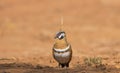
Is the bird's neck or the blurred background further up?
the blurred background

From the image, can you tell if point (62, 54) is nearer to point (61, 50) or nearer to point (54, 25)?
point (61, 50)

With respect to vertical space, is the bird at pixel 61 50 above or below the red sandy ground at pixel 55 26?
below

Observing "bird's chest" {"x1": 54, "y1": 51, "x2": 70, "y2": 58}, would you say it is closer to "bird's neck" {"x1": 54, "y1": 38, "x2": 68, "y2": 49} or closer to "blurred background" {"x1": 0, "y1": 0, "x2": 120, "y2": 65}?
"bird's neck" {"x1": 54, "y1": 38, "x2": 68, "y2": 49}

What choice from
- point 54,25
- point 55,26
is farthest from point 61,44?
point 54,25

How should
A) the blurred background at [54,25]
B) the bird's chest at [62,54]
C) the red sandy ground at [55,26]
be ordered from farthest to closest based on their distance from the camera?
the blurred background at [54,25] → the red sandy ground at [55,26] → the bird's chest at [62,54]

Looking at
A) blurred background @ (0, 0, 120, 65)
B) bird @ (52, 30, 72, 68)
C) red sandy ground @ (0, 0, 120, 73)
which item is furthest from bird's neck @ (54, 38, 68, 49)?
blurred background @ (0, 0, 120, 65)

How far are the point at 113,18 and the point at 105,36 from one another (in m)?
2.21

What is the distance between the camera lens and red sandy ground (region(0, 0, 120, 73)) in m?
14.5

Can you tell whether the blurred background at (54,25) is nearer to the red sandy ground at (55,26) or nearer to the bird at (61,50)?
the red sandy ground at (55,26)

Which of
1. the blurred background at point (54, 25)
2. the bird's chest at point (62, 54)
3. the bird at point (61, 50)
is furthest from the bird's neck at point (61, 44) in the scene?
the blurred background at point (54, 25)

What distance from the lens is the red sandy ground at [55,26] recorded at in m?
14.5

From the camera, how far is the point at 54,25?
1817 centimetres

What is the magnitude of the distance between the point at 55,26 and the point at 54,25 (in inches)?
7.1

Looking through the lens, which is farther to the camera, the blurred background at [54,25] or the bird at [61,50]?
the blurred background at [54,25]
